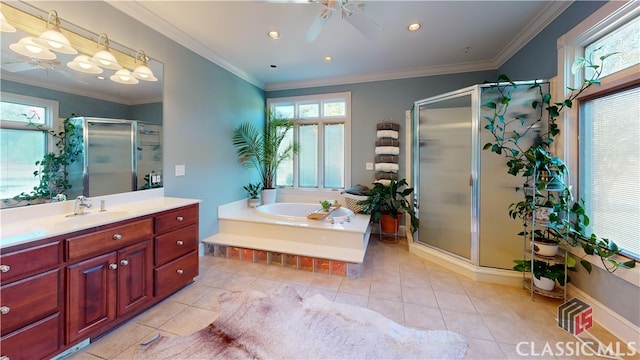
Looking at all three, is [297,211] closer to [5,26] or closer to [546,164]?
[546,164]

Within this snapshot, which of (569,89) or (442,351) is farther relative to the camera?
(569,89)

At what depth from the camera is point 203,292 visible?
221 centimetres

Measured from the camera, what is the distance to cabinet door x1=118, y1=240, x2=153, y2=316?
1688 mm

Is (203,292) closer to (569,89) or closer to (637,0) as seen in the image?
(569,89)

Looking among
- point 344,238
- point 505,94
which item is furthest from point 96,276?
point 505,94

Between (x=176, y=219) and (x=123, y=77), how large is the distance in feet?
4.79

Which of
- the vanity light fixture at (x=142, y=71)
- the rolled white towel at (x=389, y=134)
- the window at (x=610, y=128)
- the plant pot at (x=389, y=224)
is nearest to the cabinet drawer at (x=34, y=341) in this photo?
the vanity light fixture at (x=142, y=71)

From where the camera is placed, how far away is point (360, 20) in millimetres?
2061

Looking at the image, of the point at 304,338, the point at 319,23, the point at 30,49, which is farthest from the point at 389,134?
the point at 30,49

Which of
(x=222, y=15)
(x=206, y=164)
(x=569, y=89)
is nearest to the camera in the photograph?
(x=569, y=89)

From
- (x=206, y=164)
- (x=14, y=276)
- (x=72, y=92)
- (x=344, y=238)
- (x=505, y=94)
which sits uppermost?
(x=505, y=94)

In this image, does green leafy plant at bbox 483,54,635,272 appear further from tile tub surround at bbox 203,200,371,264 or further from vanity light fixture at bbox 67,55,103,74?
vanity light fixture at bbox 67,55,103,74

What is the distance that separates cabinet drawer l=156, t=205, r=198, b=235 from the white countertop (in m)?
0.06

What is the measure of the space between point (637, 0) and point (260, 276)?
375cm
